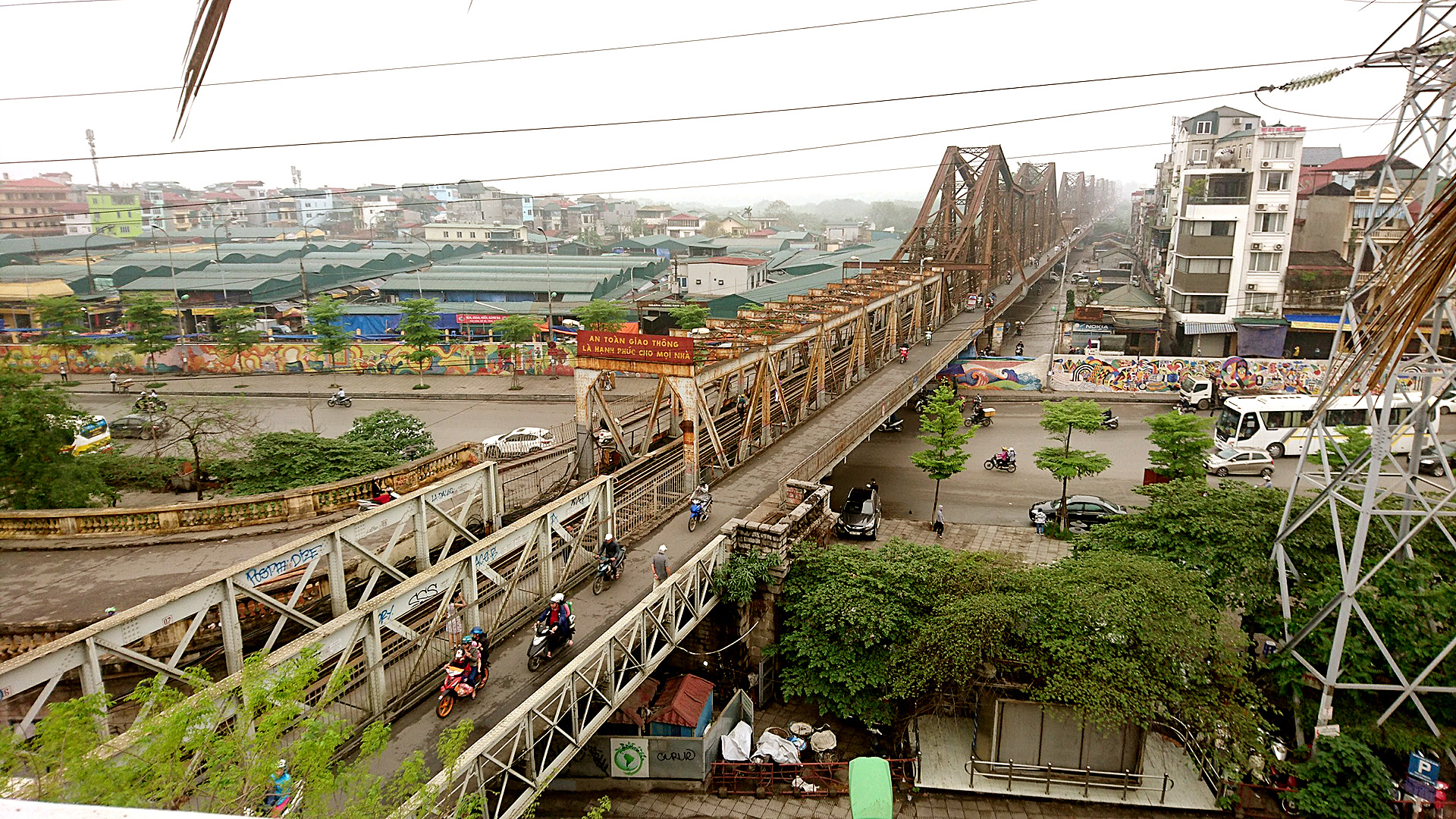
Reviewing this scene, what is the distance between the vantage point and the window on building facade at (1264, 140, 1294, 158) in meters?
47.4

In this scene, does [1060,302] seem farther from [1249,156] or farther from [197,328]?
[197,328]

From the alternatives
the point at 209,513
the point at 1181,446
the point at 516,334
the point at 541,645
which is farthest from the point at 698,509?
the point at 516,334

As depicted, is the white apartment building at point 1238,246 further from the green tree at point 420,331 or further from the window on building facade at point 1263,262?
the green tree at point 420,331

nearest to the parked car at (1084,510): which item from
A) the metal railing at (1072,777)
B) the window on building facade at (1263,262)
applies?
the metal railing at (1072,777)

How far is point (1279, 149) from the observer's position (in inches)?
1876

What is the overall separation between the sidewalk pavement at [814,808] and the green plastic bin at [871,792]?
26.9 feet

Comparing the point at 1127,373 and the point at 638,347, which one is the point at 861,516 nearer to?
the point at 638,347

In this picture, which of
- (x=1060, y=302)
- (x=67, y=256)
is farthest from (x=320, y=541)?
(x=67, y=256)

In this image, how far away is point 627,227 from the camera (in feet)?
565

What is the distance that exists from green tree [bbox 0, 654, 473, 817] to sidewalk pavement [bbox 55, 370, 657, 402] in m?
36.5

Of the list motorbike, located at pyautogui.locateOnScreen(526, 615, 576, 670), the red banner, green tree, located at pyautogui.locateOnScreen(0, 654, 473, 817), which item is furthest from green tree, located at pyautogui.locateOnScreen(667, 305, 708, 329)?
green tree, located at pyautogui.locateOnScreen(0, 654, 473, 817)

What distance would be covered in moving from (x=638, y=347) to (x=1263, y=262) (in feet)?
144

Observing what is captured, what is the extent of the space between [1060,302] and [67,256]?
10725cm

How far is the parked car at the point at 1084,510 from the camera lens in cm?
2636
